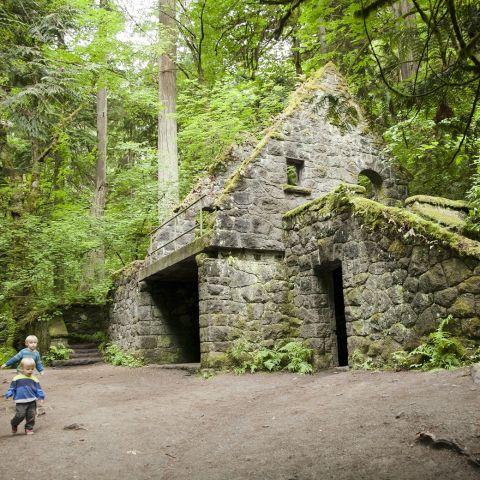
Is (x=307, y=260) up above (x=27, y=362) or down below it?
above

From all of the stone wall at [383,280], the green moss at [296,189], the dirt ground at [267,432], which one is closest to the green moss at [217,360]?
the dirt ground at [267,432]

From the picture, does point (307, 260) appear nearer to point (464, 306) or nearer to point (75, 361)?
point (464, 306)

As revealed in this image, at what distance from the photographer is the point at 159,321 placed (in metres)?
12.7

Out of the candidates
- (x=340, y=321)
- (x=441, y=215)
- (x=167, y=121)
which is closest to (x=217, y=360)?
(x=340, y=321)

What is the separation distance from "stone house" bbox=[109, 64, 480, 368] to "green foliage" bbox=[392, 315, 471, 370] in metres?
0.19

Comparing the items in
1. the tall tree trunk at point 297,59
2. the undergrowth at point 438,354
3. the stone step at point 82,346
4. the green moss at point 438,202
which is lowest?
the stone step at point 82,346

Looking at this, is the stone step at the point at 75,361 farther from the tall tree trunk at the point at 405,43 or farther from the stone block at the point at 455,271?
the tall tree trunk at the point at 405,43

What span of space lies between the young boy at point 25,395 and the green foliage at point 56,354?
853 cm

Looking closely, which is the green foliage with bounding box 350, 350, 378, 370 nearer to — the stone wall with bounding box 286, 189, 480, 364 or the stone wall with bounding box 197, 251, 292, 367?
the stone wall with bounding box 286, 189, 480, 364

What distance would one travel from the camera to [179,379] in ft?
30.6

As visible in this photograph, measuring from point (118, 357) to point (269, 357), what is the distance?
18.5 feet

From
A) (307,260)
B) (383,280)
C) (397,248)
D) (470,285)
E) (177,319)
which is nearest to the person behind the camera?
(470,285)

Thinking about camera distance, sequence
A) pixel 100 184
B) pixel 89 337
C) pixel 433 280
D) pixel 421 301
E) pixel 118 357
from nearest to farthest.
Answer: pixel 433 280 < pixel 421 301 < pixel 118 357 < pixel 89 337 < pixel 100 184

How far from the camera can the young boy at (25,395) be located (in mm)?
5363
